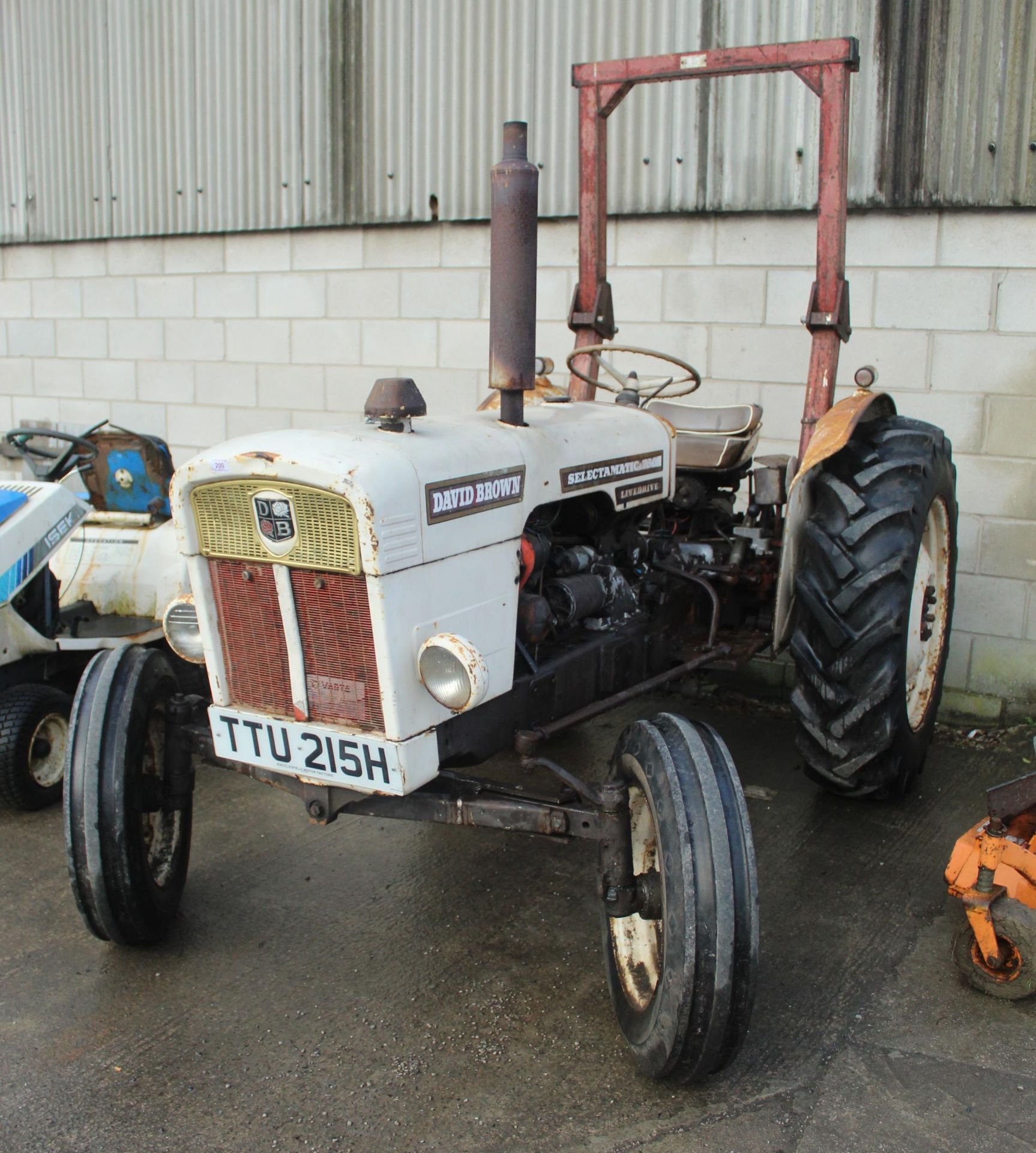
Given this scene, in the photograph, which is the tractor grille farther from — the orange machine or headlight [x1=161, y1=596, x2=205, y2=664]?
the orange machine

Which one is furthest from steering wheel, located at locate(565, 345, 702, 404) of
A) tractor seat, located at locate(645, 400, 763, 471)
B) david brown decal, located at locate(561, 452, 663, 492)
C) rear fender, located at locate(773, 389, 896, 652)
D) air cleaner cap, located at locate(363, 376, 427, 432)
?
air cleaner cap, located at locate(363, 376, 427, 432)

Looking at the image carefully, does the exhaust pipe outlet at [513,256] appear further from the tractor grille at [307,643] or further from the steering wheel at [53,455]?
the steering wheel at [53,455]

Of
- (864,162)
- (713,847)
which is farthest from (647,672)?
(864,162)

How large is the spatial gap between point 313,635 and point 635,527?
141cm

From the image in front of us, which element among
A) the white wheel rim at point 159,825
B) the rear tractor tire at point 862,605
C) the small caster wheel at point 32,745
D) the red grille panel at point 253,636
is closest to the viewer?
the red grille panel at point 253,636

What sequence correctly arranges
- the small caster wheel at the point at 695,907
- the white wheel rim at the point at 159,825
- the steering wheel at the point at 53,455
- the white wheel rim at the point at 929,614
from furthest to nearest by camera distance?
the steering wheel at the point at 53,455 < the white wheel rim at the point at 929,614 < the white wheel rim at the point at 159,825 < the small caster wheel at the point at 695,907

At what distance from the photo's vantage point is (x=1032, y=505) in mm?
4895

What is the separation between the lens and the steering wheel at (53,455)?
185 inches

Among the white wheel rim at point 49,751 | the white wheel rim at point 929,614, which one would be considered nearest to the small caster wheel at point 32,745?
the white wheel rim at point 49,751

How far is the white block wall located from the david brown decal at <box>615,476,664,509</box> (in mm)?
1787

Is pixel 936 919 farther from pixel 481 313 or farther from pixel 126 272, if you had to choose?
pixel 126 272

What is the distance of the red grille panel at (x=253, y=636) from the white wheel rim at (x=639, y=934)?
0.86 metres

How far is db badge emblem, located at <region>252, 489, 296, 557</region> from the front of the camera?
8.76 ft

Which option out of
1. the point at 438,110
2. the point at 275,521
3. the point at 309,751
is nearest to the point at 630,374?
the point at 275,521
